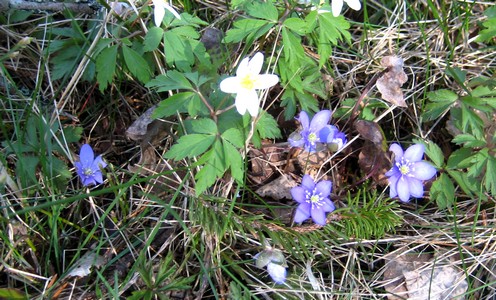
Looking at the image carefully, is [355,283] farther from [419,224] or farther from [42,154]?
[42,154]

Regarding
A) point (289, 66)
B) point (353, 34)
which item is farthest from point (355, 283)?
point (353, 34)

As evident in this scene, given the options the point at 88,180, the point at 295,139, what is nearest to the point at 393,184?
the point at 295,139

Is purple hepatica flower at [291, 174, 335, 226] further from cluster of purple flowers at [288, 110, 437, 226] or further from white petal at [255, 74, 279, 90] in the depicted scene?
white petal at [255, 74, 279, 90]

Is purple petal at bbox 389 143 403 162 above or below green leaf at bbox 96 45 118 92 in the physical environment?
below

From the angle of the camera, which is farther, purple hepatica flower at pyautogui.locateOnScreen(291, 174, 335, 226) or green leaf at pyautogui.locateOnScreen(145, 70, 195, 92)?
purple hepatica flower at pyautogui.locateOnScreen(291, 174, 335, 226)

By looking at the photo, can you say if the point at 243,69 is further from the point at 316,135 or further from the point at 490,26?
the point at 490,26

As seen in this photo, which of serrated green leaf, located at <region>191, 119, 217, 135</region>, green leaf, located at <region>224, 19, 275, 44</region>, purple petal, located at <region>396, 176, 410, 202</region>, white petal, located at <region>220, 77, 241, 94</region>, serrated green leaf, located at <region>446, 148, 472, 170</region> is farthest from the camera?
serrated green leaf, located at <region>446, 148, 472, 170</region>

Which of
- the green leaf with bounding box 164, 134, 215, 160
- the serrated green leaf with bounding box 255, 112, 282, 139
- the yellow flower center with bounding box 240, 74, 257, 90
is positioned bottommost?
the serrated green leaf with bounding box 255, 112, 282, 139

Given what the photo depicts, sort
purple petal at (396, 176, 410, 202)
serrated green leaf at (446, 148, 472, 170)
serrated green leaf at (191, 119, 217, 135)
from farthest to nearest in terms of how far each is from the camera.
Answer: serrated green leaf at (446, 148, 472, 170) → purple petal at (396, 176, 410, 202) → serrated green leaf at (191, 119, 217, 135)

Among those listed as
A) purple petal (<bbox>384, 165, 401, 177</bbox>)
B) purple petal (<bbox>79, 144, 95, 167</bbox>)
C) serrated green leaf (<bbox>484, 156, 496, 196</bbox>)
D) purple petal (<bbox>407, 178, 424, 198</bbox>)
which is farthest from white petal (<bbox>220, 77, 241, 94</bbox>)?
serrated green leaf (<bbox>484, 156, 496, 196</bbox>)
